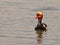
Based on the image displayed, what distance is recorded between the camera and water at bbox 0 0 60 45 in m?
16.3

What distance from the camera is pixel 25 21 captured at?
19.8 m

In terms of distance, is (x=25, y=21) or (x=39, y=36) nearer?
(x=39, y=36)

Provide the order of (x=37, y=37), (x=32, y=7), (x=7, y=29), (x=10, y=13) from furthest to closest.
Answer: (x=32, y=7) < (x=10, y=13) < (x=7, y=29) < (x=37, y=37)

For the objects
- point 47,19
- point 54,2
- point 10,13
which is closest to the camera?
point 47,19

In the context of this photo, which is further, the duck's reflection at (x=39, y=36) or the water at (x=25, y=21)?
the water at (x=25, y=21)

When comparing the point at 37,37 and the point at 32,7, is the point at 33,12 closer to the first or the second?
the point at 32,7

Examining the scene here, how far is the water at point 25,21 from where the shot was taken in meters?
16.3

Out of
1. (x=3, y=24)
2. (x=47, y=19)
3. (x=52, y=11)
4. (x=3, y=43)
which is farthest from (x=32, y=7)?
(x=3, y=43)

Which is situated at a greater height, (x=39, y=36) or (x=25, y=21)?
(x=25, y=21)

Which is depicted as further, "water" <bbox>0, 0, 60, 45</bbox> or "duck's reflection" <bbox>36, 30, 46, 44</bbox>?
"water" <bbox>0, 0, 60, 45</bbox>

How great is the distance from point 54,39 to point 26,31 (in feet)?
5.75

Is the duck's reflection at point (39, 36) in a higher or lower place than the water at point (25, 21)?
lower

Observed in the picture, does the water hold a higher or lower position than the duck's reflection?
higher

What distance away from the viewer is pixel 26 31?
1789cm
